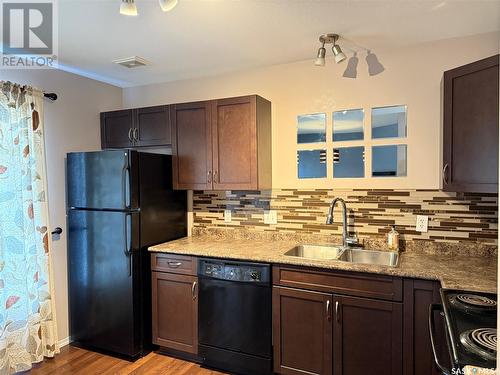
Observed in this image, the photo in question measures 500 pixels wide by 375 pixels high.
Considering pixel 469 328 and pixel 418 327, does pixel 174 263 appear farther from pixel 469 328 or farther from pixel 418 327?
pixel 469 328

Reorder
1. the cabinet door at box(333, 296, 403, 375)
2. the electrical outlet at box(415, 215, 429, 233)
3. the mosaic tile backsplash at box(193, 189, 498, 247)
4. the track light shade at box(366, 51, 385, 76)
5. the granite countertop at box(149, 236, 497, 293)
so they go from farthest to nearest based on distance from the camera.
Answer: the track light shade at box(366, 51, 385, 76)
the electrical outlet at box(415, 215, 429, 233)
the mosaic tile backsplash at box(193, 189, 498, 247)
the cabinet door at box(333, 296, 403, 375)
the granite countertop at box(149, 236, 497, 293)

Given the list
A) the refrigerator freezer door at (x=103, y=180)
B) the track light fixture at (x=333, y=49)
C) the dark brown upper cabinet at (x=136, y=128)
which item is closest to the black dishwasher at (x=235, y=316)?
the refrigerator freezer door at (x=103, y=180)

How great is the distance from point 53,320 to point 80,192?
1.07 meters

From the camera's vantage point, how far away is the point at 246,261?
2424mm

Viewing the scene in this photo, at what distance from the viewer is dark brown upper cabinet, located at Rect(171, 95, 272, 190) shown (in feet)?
8.91

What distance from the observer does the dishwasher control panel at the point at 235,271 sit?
93.2 inches

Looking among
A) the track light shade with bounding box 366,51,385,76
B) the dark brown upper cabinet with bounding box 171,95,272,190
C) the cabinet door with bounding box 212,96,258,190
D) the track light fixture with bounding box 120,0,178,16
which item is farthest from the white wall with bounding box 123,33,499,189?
the track light fixture with bounding box 120,0,178,16

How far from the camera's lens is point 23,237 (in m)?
2.59

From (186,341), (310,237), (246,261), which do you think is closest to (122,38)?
(246,261)

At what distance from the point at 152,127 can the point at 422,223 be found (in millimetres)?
2399

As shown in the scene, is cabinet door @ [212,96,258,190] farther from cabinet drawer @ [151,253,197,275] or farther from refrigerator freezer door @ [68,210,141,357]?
refrigerator freezer door @ [68,210,141,357]

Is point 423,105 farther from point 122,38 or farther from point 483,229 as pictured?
point 122,38

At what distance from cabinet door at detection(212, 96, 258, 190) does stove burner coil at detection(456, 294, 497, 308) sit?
5.14 feet

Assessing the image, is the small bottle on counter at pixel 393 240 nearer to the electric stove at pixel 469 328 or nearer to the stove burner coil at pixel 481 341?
the electric stove at pixel 469 328
